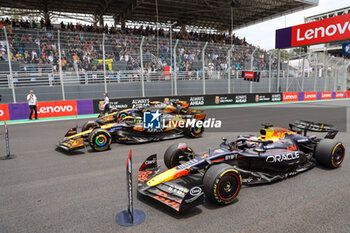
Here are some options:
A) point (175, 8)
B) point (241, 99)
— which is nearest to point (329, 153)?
point (241, 99)

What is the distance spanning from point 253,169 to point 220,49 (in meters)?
17.8

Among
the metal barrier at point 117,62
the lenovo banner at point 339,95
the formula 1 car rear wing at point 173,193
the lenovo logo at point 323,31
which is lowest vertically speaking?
the formula 1 car rear wing at point 173,193

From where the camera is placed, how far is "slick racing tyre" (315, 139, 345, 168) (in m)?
5.34

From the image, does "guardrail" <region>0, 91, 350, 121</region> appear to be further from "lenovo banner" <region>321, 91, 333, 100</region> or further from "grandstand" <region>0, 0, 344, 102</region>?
"lenovo banner" <region>321, 91, 333, 100</region>

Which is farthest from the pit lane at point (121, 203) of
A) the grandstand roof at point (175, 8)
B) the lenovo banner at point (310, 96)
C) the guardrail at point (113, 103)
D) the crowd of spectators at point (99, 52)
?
the grandstand roof at point (175, 8)

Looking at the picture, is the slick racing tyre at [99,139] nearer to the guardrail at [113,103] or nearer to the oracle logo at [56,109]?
the guardrail at [113,103]

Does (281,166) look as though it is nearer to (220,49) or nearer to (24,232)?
(24,232)

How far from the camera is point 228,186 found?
4055mm

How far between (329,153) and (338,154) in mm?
437

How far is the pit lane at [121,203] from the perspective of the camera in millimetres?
3477

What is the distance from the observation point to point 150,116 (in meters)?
8.13

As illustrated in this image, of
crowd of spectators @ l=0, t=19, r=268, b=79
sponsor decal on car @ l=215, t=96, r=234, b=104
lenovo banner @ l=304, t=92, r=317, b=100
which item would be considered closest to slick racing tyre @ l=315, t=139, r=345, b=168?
sponsor decal on car @ l=215, t=96, r=234, b=104

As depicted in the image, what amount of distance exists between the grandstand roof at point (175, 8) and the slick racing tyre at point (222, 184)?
2555 centimetres

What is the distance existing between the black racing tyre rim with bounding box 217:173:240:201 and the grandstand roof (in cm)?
2557
